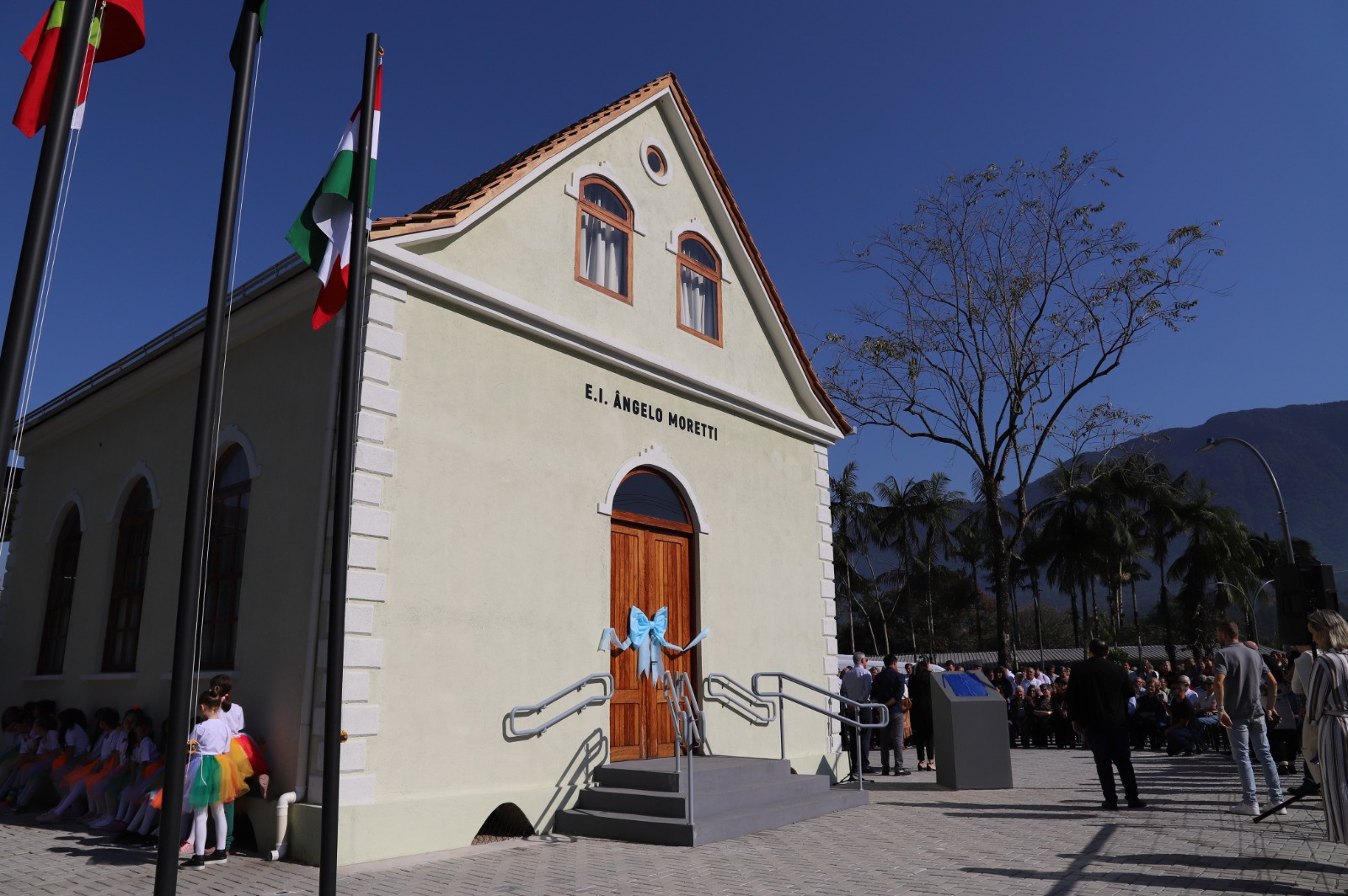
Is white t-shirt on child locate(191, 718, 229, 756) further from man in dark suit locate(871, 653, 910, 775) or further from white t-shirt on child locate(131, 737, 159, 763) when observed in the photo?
man in dark suit locate(871, 653, 910, 775)

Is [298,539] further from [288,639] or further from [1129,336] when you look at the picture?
[1129,336]

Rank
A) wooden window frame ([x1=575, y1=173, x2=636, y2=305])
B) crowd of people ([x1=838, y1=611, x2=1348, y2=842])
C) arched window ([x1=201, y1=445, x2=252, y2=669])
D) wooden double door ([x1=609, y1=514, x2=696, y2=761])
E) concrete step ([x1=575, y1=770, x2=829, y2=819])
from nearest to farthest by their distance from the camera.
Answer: crowd of people ([x1=838, y1=611, x2=1348, y2=842]) → concrete step ([x1=575, y1=770, x2=829, y2=819]) → arched window ([x1=201, y1=445, x2=252, y2=669]) → wooden double door ([x1=609, y1=514, x2=696, y2=761]) → wooden window frame ([x1=575, y1=173, x2=636, y2=305])

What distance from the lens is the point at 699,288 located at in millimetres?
13680

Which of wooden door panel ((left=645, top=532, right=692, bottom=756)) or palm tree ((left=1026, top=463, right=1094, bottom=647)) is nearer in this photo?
wooden door panel ((left=645, top=532, right=692, bottom=756))

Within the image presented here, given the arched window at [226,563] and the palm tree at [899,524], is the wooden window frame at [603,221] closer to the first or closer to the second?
the arched window at [226,563]

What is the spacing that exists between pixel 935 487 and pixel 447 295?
165ft

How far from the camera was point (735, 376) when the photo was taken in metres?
13.9

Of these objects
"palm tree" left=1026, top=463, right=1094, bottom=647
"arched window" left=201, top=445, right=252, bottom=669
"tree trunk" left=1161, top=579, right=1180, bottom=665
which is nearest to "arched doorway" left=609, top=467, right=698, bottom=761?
"arched window" left=201, top=445, right=252, bottom=669

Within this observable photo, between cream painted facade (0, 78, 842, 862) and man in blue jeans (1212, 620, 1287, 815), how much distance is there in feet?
17.6

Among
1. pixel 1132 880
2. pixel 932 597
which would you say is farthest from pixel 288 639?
pixel 932 597

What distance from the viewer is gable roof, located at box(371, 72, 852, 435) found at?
379 inches

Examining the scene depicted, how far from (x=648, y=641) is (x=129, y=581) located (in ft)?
22.0

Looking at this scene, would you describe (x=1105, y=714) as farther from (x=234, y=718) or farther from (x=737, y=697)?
(x=234, y=718)

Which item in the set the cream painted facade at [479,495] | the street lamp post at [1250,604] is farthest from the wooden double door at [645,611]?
the street lamp post at [1250,604]
